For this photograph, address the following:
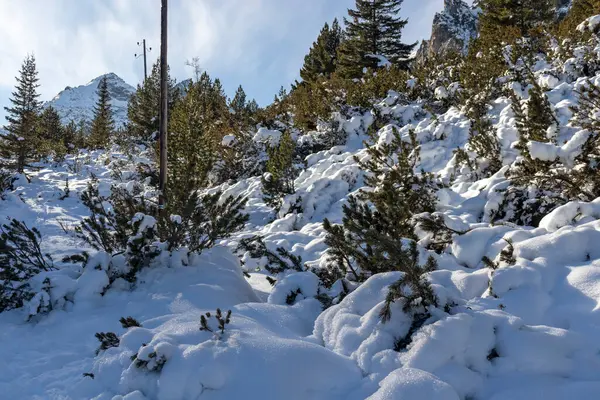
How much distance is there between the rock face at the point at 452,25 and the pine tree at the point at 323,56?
1093 centimetres

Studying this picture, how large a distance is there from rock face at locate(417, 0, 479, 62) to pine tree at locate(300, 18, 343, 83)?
10929mm

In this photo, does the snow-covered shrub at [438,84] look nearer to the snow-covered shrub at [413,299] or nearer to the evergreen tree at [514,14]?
the evergreen tree at [514,14]

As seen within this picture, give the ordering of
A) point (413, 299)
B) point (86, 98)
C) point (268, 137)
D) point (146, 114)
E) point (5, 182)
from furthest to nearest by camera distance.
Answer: point (86, 98)
point (146, 114)
point (5, 182)
point (268, 137)
point (413, 299)

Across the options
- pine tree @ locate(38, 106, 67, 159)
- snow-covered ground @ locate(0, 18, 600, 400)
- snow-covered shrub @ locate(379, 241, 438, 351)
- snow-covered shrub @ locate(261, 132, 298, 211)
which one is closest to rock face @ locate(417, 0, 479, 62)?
snow-covered shrub @ locate(261, 132, 298, 211)

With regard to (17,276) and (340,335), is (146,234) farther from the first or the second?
(340,335)

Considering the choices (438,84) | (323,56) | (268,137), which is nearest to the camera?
(438,84)

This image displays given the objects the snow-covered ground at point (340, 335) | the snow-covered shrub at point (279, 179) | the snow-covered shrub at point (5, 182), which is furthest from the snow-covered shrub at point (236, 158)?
the snow-covered ground at point (340, 335)

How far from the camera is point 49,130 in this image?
77.7 ft

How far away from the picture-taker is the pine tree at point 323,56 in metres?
23.4

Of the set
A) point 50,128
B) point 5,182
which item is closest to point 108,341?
point 5,182

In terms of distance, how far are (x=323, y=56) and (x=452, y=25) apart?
19.6 meters

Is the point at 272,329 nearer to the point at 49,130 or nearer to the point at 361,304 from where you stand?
the point at 361,304

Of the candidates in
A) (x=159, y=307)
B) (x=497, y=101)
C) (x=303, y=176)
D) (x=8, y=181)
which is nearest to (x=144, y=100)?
(x=8, y=181)

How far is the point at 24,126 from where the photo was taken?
1652 centimetres
